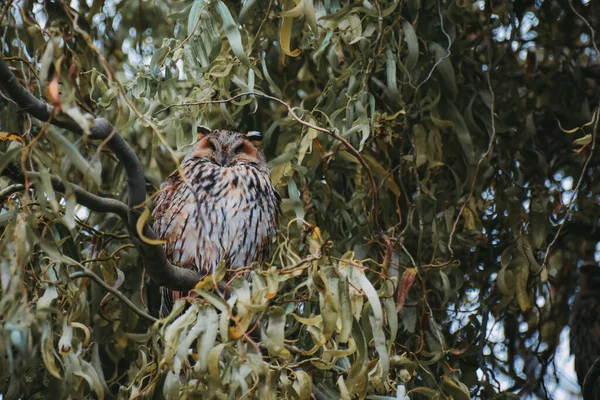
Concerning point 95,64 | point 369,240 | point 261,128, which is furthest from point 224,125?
point 369,240

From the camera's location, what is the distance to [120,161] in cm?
168

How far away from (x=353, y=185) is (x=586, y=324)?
851mm

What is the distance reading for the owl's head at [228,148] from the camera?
303 centimetres

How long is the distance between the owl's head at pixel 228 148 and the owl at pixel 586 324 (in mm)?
1139

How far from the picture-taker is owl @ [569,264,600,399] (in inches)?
108

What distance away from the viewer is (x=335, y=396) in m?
2.12

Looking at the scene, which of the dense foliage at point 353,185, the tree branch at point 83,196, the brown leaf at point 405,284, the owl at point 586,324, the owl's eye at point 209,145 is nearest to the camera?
the tree branch at point 83,196

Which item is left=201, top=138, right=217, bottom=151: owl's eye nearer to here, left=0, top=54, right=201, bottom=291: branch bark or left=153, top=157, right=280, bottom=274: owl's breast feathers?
left=153, top=157, right=280, bottom=274: owl's breast feathers

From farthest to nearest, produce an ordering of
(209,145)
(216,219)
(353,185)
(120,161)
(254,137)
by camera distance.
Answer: (209,145), (254,137), (216,219), (353,185), (120,161)

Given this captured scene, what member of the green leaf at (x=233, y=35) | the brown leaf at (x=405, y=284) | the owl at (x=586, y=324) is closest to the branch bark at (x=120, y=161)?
the green leaf at (x=233, y=35)

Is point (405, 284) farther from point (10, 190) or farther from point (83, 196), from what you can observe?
point (10, 190)

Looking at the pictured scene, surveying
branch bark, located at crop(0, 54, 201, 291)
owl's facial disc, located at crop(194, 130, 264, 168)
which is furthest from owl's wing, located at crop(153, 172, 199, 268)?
branch bark, located at crop(0, 54, 201, 291)


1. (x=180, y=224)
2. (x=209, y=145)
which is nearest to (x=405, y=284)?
(x=180, y=224)

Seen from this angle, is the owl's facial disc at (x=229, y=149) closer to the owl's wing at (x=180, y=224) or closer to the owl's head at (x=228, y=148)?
the owl's head at (x=228, y=148)
